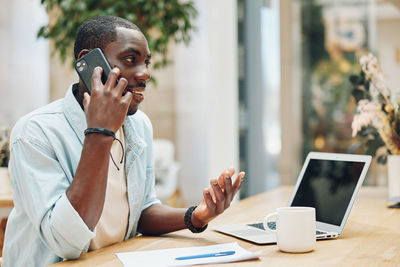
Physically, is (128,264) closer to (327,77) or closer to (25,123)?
(25,123)

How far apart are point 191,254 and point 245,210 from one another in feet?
2.29

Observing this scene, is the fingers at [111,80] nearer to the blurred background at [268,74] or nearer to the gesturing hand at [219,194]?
the gesturing hand at [219,194]

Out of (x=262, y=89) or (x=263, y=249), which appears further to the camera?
(x=262, y=89)

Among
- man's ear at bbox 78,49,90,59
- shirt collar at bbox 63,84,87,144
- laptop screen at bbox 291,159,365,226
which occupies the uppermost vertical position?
man's ear at bbox 78,49,90,59

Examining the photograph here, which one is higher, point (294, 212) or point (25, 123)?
point (25, 123)

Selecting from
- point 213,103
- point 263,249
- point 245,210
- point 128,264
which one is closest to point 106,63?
point 128,264

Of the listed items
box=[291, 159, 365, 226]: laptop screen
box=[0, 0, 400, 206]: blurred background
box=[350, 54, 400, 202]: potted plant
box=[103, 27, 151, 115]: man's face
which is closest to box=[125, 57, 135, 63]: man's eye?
box=[103, 27, 151, 115]: man's face

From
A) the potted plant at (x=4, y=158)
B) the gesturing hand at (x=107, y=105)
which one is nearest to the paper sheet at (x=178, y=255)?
the gesturing hand at (x=107, y=105)

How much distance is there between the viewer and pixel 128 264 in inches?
42.6

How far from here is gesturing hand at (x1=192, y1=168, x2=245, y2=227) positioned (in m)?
1.24

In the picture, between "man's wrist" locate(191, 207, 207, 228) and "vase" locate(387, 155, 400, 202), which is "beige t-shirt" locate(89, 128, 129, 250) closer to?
"man's wrist" locate(191, 207, 207, 228)

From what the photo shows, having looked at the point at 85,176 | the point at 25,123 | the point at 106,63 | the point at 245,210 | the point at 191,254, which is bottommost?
the point at 245,210

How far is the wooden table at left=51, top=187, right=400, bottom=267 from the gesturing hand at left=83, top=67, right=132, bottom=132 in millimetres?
301

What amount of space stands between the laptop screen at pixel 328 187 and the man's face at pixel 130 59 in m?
0.59
